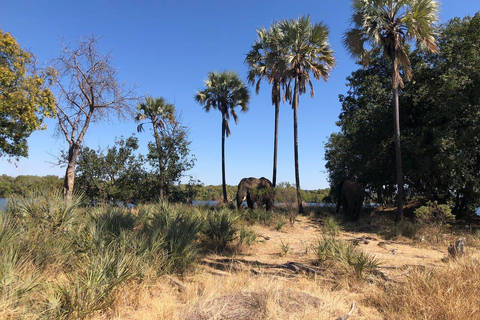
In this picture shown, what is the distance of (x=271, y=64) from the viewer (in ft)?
55.5

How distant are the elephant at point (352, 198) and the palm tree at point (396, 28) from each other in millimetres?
2059

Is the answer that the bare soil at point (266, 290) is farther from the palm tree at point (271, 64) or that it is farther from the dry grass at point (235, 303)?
the palm tree at point (271, 64)

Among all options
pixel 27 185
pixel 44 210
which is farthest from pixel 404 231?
pixel 27 185

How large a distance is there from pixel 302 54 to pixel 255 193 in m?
8.67

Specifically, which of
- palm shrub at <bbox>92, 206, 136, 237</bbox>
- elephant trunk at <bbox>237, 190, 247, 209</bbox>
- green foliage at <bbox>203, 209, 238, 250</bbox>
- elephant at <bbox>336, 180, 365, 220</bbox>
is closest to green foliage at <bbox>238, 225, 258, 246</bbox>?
green foliage at <bbox>203, 209, 238, 250</bbox>

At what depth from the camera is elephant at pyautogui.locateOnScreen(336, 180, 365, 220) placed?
14.1 m

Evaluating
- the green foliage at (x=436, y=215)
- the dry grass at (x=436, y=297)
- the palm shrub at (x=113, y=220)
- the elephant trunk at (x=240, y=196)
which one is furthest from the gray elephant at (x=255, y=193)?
the dry grass at (x=436, y=297)

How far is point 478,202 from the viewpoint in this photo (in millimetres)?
12336

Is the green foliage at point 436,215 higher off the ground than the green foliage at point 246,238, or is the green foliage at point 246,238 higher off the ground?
the green foliage at point 436,215

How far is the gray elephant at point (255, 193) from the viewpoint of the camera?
15.0 meters

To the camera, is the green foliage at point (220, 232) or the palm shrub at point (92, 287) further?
the green foliage at point (220, 232)

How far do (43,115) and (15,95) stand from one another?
129cm

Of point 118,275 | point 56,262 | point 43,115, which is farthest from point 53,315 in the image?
point 43,115

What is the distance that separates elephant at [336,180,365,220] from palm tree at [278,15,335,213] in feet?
9.22
